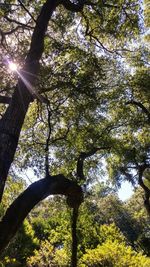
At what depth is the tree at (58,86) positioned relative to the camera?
21.7 ft

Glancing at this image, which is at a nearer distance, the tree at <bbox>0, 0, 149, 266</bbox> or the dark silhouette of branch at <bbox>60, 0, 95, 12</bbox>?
the tree at <bbox>0, 0, 149, 266</bbox>

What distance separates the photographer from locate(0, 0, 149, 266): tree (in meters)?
6.62

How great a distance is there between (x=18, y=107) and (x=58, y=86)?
2221mm

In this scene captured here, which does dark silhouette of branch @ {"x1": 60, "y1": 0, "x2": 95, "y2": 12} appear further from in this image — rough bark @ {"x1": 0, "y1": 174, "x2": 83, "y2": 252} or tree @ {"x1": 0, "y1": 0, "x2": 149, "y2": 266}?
rough bark @ {"x1": 0, "y1": 174, "x2": 83, "y2": 252}

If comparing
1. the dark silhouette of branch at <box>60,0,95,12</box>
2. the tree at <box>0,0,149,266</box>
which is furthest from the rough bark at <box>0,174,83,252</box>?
the dark silhouette of branch at <box>60,0,95,12</box>

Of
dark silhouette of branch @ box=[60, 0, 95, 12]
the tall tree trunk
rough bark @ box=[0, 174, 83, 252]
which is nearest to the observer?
rough bark @ box=[0, 174, 83, 252]

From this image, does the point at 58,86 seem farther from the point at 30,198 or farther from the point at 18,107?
the point at 30,198

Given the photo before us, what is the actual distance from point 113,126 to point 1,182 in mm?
11588

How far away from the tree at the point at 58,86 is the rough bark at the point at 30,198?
0.06 ft

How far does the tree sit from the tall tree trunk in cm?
2

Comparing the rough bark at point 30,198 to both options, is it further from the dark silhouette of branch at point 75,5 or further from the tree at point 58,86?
the dark silhouette of branch at point 75,5

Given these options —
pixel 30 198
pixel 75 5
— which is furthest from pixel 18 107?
pixel 75 5

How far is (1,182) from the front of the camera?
5762mm

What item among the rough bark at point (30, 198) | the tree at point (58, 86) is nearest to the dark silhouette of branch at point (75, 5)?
the tree at point (58, 86)
